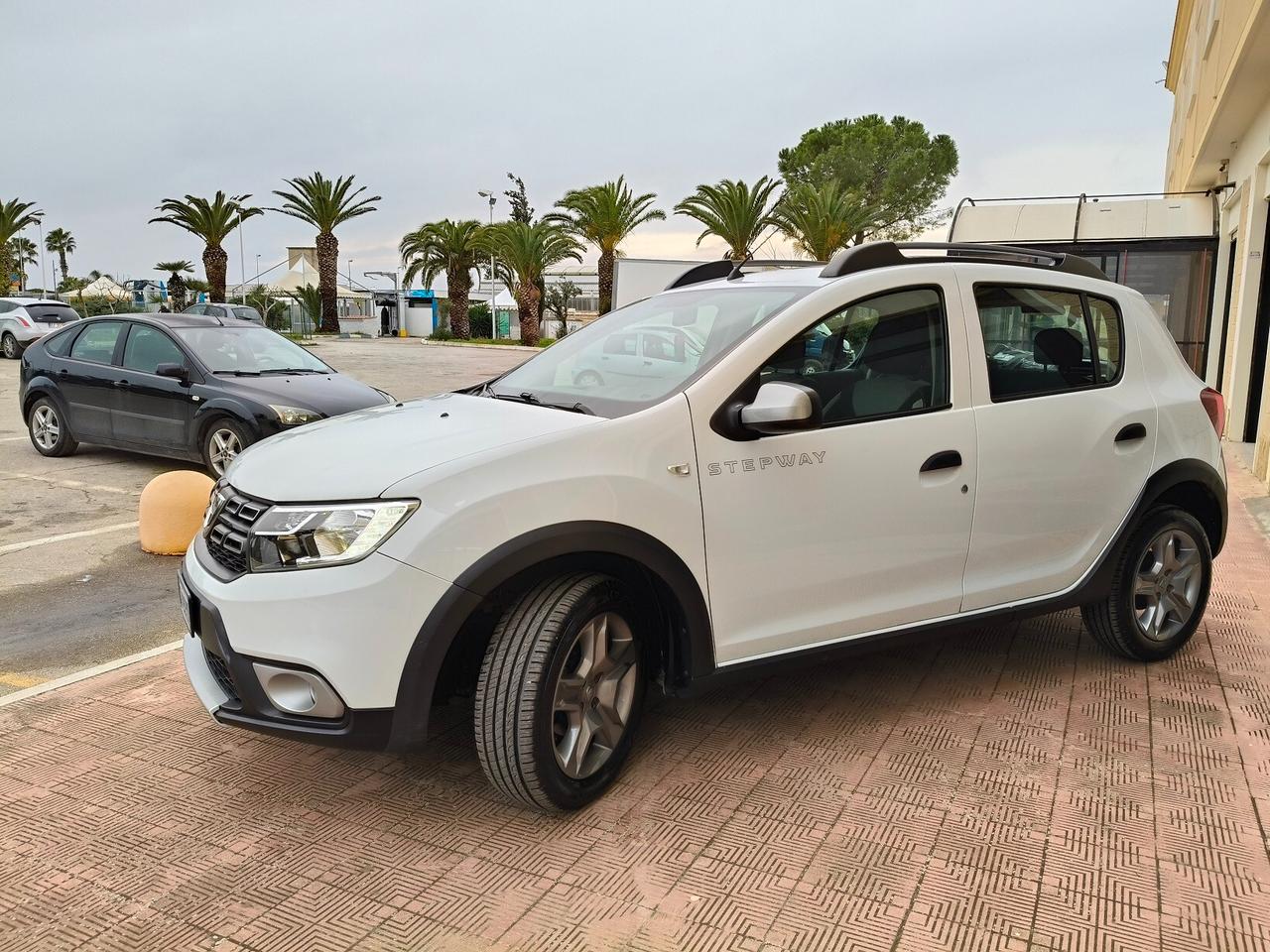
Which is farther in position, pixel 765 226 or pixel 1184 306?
pixel 765 226

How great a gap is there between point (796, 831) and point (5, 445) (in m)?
10.9

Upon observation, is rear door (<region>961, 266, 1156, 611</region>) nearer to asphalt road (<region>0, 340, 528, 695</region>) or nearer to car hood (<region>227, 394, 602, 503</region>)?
car hood (<region>227, 394, 602, 503</region>)

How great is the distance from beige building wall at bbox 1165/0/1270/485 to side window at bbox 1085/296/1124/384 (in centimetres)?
568

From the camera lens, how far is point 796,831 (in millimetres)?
2951

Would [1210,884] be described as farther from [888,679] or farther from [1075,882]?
[888,679]

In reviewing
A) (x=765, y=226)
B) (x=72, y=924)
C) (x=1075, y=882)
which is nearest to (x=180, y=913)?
(x=72, y=924)

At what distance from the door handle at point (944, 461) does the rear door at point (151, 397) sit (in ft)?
23.2

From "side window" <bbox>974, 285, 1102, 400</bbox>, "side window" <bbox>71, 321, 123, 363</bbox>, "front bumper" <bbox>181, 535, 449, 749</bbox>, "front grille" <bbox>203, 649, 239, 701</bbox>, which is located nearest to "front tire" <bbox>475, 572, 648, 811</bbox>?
"front bumper" <bbox>181, 535, 449, 749</bbox>

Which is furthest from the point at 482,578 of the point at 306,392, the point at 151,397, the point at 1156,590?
the point at 151,397

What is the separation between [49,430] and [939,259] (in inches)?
369

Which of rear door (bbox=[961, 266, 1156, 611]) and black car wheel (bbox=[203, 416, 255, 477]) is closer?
rear door (bbox=[961, 266, 1156, 611])

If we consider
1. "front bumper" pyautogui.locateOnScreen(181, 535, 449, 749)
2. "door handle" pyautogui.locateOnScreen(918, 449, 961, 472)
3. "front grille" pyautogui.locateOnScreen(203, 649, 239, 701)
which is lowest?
"front grille" pyautogui.locateOnScreen(203, 649, 239, 701)

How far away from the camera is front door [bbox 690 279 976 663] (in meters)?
3.10

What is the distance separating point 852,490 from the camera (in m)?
3.27
